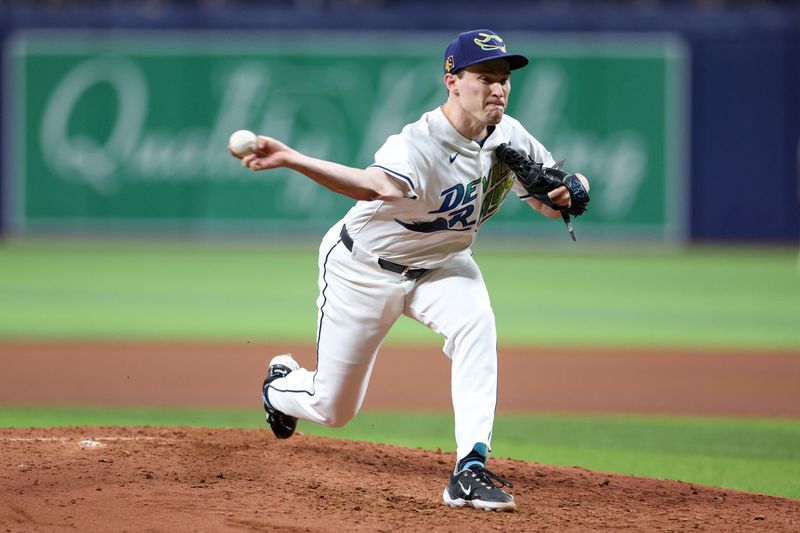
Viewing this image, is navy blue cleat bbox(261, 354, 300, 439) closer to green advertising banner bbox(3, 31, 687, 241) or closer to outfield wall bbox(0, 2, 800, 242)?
green advertising banner bbox(3, 31, 687, 241)

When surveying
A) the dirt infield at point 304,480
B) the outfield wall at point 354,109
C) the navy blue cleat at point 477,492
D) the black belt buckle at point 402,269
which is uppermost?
the outfield wall at point 354,109

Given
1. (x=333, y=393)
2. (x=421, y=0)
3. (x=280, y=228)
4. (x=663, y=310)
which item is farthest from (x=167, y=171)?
(x=333, y=393)

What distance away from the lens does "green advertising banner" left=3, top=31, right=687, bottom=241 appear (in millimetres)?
19906

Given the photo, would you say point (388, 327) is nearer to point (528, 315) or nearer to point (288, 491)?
point (288, 491)

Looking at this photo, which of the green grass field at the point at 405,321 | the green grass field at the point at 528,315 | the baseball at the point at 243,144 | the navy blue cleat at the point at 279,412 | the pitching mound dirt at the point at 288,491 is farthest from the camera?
the green grass field at the point at 405,321

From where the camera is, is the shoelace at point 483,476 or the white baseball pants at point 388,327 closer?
the shoelace at point 483,476

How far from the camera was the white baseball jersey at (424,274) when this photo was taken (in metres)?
4.82

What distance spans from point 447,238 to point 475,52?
Answer: 2.72 ft

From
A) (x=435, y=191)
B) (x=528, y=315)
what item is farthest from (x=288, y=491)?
(x=528, y=315)

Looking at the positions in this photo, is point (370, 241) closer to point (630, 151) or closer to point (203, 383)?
point (203, 383)

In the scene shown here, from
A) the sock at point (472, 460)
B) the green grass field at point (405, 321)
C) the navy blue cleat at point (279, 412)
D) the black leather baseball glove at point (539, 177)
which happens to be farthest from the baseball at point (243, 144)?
the green grass field at point (405, 321)

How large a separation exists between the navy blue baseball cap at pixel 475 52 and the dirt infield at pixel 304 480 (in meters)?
1.84

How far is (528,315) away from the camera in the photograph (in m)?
12.6

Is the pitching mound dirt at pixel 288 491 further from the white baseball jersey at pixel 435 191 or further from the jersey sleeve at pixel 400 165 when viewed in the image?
the jersey sleeve at pixel 400 165
